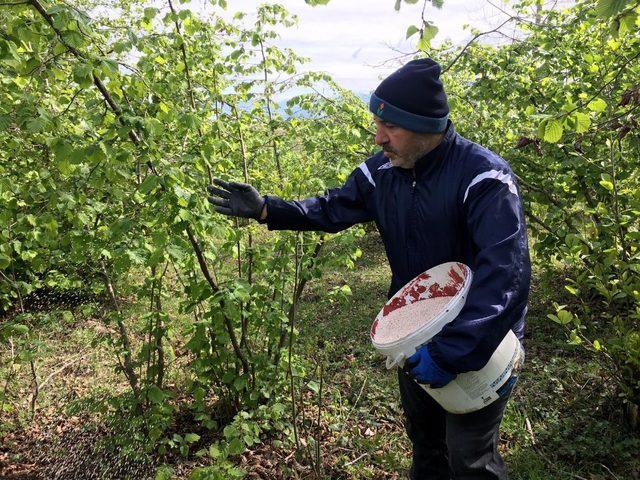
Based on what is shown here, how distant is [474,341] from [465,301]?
200mm

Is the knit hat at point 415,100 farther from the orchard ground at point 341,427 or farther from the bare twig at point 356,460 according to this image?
the bare twig at point 356,460

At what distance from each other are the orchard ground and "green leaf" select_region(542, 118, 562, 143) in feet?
6.42

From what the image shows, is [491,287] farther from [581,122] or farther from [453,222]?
[581,122]

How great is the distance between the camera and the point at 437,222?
1927 mm

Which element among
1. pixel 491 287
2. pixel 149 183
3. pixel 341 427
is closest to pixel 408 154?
pixel 491 287

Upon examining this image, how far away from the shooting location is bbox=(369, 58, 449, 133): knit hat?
1913mm

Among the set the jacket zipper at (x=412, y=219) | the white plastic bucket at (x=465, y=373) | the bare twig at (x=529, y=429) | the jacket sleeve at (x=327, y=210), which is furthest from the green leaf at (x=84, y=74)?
the bare twig at (x=529, y=429)

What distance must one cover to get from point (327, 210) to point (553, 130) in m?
1.11

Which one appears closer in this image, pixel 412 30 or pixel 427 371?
pixel 412 30

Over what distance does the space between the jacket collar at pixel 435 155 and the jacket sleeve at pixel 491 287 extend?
0.27 m

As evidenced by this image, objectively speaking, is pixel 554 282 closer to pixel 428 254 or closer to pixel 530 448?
pixel 530 448

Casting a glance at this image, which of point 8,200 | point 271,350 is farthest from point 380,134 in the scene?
point 8,200

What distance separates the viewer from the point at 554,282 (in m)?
5.88

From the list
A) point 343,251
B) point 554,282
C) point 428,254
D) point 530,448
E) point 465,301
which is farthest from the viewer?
point 554,282
